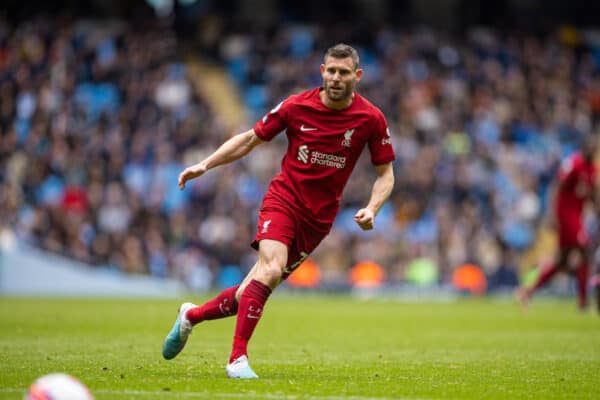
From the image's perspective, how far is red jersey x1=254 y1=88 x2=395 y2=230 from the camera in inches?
341

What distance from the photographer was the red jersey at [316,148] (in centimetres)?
866

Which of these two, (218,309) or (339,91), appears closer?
(339,91)

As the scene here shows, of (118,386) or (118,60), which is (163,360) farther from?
(118,60)

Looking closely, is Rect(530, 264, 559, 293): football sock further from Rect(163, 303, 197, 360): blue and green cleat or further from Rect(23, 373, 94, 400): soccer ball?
Rect(23, 373, 94, 400): soccer ball

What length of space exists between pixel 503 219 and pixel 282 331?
53.7 ft

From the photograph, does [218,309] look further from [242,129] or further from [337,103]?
[242,129]

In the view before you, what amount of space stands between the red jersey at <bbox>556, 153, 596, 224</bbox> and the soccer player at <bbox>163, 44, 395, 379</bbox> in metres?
9.60

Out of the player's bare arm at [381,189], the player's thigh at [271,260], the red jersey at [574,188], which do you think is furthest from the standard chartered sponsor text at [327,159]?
the red jersey at [574,188]

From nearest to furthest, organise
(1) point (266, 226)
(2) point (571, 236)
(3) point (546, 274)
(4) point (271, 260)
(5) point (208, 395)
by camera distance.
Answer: (5) point (208, 395), (4) point (271, 260), (1) point (266, 226), (2) point (571, 236), (3) point (546, 274)

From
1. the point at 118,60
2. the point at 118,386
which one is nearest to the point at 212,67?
the point at 118,60

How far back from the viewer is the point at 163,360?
31.7ft

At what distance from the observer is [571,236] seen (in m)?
18.1

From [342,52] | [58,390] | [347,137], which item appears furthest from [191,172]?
[58,390]

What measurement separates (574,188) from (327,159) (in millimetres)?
10362
